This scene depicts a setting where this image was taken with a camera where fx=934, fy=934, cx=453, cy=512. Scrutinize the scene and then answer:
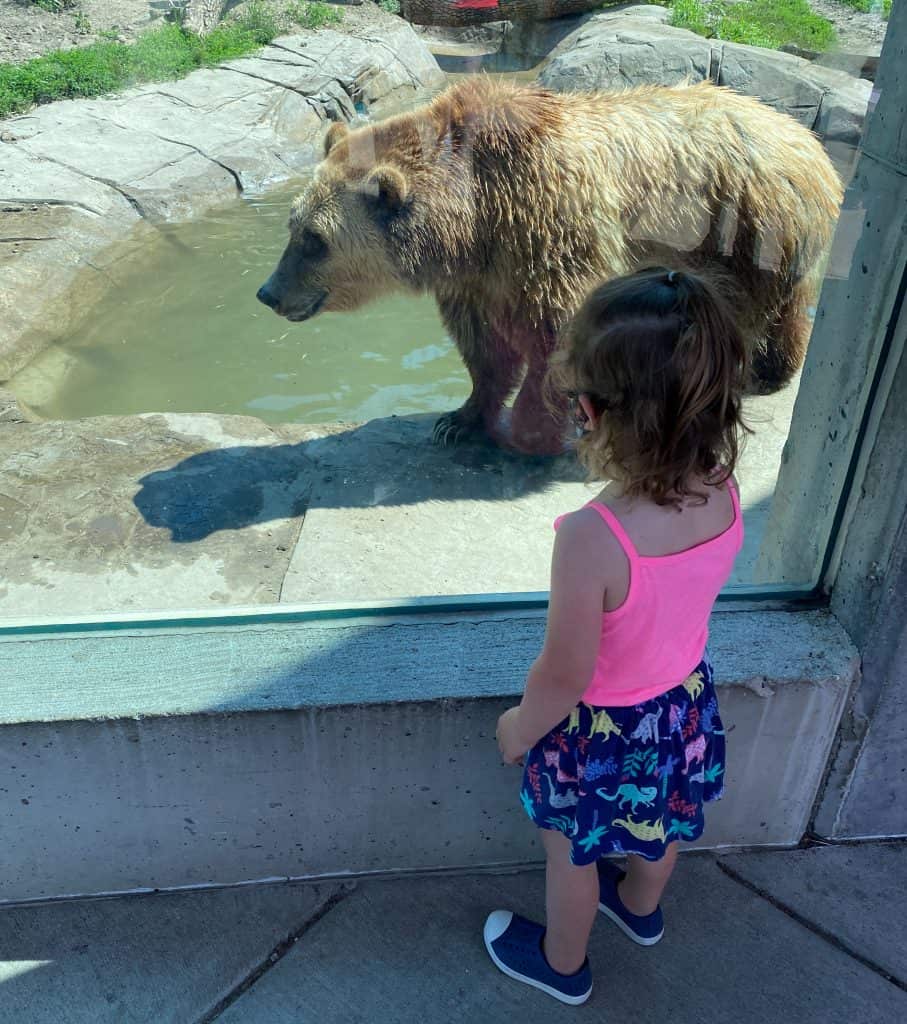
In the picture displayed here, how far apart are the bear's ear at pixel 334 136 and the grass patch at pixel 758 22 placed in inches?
57.9

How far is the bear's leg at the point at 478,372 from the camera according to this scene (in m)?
3.01

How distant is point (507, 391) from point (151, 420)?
1.11 meters

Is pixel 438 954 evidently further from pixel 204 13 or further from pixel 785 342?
pixel 204 13

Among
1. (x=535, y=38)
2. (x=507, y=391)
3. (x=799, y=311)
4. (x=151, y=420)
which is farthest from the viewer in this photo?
(x=507, y=391)

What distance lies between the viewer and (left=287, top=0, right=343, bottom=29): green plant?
7.64ft

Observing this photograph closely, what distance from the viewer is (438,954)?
1.89m

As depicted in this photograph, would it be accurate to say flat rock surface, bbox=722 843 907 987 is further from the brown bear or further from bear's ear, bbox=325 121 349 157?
bear's ear, bbox=325 121 349 157

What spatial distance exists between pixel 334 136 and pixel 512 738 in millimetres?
2422

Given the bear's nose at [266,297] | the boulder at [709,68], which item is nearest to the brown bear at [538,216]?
the bear's nose at [266,297]

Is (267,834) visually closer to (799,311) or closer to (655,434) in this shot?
(655,434)

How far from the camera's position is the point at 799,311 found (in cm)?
219

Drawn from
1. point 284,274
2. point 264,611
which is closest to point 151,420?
point 284,274

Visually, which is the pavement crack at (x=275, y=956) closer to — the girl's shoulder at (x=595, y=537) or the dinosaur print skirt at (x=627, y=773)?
the dinosaur print skirt at (x=627, y=773)

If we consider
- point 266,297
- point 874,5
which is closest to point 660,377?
point 874,5
